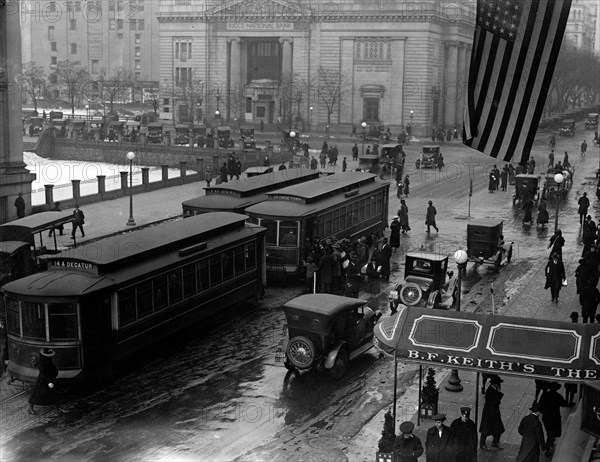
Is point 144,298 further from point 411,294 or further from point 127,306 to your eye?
point 411,294

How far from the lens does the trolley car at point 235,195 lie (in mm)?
30594

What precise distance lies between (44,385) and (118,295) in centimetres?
257

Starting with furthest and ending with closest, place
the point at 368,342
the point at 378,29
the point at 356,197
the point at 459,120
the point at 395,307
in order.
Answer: the point at 459,120 → the point at 378,29 → the point at 356,197 → the point at 395,307 → the point at 368,342

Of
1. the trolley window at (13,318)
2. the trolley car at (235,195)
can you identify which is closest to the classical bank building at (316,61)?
the trolley car at (235,195)

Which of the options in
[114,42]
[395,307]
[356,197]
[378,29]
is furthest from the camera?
[114,42]

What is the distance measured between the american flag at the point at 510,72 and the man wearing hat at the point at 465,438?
158 inches

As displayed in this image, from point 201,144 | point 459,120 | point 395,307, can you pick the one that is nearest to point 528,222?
point 395,307

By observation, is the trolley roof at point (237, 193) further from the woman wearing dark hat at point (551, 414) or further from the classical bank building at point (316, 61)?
the classical bank building at point (316, 61)

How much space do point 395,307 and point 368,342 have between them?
3887 mm

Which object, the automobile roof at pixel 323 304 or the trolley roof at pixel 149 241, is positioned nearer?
the automobile roof at pixel 323 304

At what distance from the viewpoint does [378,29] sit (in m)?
94.7

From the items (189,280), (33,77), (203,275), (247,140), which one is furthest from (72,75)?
(189,280)

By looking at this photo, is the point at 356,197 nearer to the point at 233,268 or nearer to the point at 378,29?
the point at 233,268

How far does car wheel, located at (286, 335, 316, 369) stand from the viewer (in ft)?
65.1
